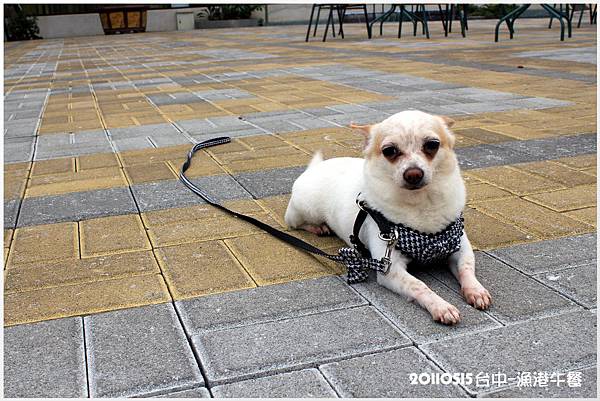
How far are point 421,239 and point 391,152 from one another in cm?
39

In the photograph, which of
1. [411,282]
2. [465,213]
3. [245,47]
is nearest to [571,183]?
[465,213]

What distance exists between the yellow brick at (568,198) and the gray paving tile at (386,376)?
1.80 metres

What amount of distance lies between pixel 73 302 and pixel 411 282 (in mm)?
1388

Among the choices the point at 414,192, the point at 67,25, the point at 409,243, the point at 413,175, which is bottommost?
the point at 409,243

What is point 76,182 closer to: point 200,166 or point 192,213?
point 200,166

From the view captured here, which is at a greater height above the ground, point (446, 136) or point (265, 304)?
point (446, 136)

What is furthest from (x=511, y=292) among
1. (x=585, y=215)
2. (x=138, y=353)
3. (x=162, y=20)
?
(x=162, y=20)

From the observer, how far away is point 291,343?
239cm

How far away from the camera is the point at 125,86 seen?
10227mm

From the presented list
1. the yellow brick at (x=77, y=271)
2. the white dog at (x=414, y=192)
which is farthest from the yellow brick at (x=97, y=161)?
the white dog at (x=414, y=192)

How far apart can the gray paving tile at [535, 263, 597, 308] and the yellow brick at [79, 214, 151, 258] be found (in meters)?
1.91

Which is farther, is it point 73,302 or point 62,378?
point 73,302

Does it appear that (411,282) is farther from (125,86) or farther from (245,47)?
(245,47)

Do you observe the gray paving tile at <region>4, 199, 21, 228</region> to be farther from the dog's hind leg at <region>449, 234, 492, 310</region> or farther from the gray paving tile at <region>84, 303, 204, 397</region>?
the dog's hind leg at <region>449, 234, 492, 310</region>
